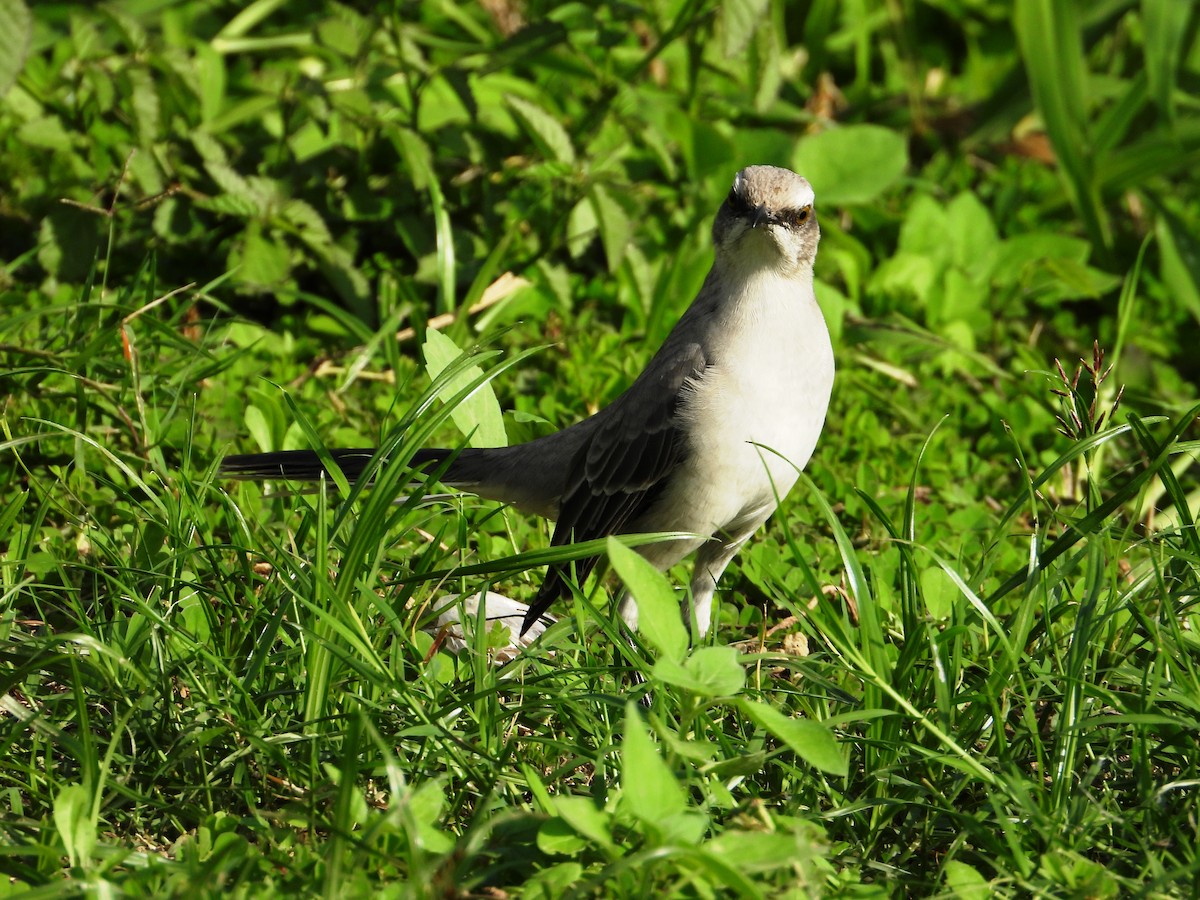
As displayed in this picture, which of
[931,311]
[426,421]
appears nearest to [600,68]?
[931,311]

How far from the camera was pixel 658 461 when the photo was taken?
406 centimetres

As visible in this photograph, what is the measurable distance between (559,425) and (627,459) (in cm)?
120

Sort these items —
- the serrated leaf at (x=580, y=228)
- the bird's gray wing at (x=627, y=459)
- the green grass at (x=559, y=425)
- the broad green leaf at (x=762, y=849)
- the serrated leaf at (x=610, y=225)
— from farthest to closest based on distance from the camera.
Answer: the serrated leaf at (x=580, y=228), the serrated leaf at (x=610, y=225), the bird's gray wing at (x=627, y=459), the green grass at (x=559, y=425), the broad green leaf at (x=762, y=849)

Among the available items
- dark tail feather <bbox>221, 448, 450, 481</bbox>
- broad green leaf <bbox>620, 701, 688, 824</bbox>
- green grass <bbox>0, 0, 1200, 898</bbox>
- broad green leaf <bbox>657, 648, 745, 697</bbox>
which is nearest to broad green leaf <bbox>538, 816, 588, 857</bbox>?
green grass <bbox>0, 0, 1200, 898</bbox>

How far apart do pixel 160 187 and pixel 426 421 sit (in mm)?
2852

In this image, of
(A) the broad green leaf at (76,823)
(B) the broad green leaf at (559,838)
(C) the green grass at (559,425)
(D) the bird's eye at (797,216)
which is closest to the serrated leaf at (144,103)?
(C) the green grass at (559,425)

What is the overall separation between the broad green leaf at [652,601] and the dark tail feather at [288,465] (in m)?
1.64

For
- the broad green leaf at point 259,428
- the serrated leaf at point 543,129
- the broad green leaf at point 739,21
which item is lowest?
the broad green leaf at point 259,428

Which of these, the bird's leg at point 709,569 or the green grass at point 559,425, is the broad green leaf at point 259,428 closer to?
the green grass at point 559,425

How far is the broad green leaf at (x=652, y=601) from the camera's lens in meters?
2.75

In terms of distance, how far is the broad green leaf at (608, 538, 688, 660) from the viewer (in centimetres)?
275

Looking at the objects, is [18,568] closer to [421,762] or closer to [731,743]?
[421,762]

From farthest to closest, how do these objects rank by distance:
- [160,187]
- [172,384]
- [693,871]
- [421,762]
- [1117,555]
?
[160,187], [172,384], [1117,555], [421,762], [693,871]

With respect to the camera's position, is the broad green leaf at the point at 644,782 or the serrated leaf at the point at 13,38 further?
the serrated leaf at the point at 13,38
